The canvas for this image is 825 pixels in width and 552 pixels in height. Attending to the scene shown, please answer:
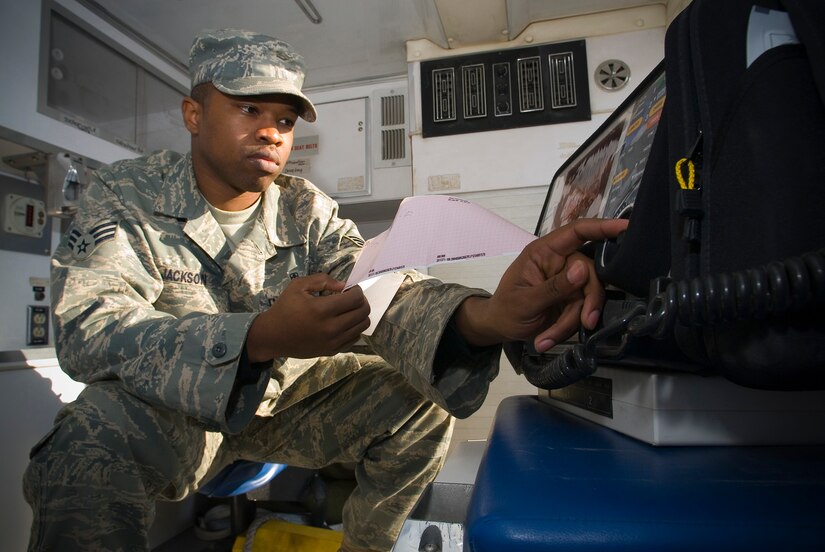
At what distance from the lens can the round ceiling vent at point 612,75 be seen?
1.66 m

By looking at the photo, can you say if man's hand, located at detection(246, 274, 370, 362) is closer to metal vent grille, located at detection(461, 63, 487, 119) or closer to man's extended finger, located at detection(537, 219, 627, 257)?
man's extended finger, located at detection(537, 219, 627, 257)

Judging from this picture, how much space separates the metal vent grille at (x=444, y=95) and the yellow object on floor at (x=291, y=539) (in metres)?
1.41

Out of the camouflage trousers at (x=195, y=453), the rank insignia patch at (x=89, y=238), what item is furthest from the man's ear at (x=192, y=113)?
the camouflage trousers at (x=195, y=453)

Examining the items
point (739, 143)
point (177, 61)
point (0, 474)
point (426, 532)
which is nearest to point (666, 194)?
point (739, 143)

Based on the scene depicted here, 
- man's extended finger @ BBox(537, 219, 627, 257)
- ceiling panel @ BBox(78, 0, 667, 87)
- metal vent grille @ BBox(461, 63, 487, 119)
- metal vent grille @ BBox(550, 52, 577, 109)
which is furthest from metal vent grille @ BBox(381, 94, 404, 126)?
man's extended finger @ BBox(537, 219, 627, 257)

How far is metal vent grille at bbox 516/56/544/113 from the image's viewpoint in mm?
1698

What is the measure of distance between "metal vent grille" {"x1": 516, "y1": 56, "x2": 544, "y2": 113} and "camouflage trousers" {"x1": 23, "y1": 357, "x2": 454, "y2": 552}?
118cm

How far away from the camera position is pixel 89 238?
789mm

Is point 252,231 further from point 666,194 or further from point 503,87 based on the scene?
point 503,87

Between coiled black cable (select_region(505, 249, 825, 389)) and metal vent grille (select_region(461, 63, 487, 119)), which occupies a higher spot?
metal vent grille (select_region(461, 63, 487, 119))

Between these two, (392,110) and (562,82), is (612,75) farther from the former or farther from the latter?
(392,110)

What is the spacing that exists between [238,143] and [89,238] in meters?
0.33

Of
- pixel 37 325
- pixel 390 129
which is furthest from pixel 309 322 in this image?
pixel 390 129

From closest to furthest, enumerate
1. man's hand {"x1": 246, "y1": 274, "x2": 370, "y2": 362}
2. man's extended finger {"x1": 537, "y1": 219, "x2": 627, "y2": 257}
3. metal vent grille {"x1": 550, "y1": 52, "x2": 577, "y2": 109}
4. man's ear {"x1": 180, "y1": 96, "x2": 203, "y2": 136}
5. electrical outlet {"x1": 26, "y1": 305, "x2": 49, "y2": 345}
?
man's extended finger {"x1": 537, "y1": 219, "x2": 627, "y2": 257}
man's hand {"x1": 246, "y1": 274, "x2": 370, "y2": 362}
man's ear {"x1": 180, "y1": 96, "x2": 203, "y2": 136}
electrical outlet {"x1": 26, "y1": 305, "x2": 49, "y2": 345}
metal vent grille {"x1": 550, "y1": 52, "x2": 577, "y2": 109}
